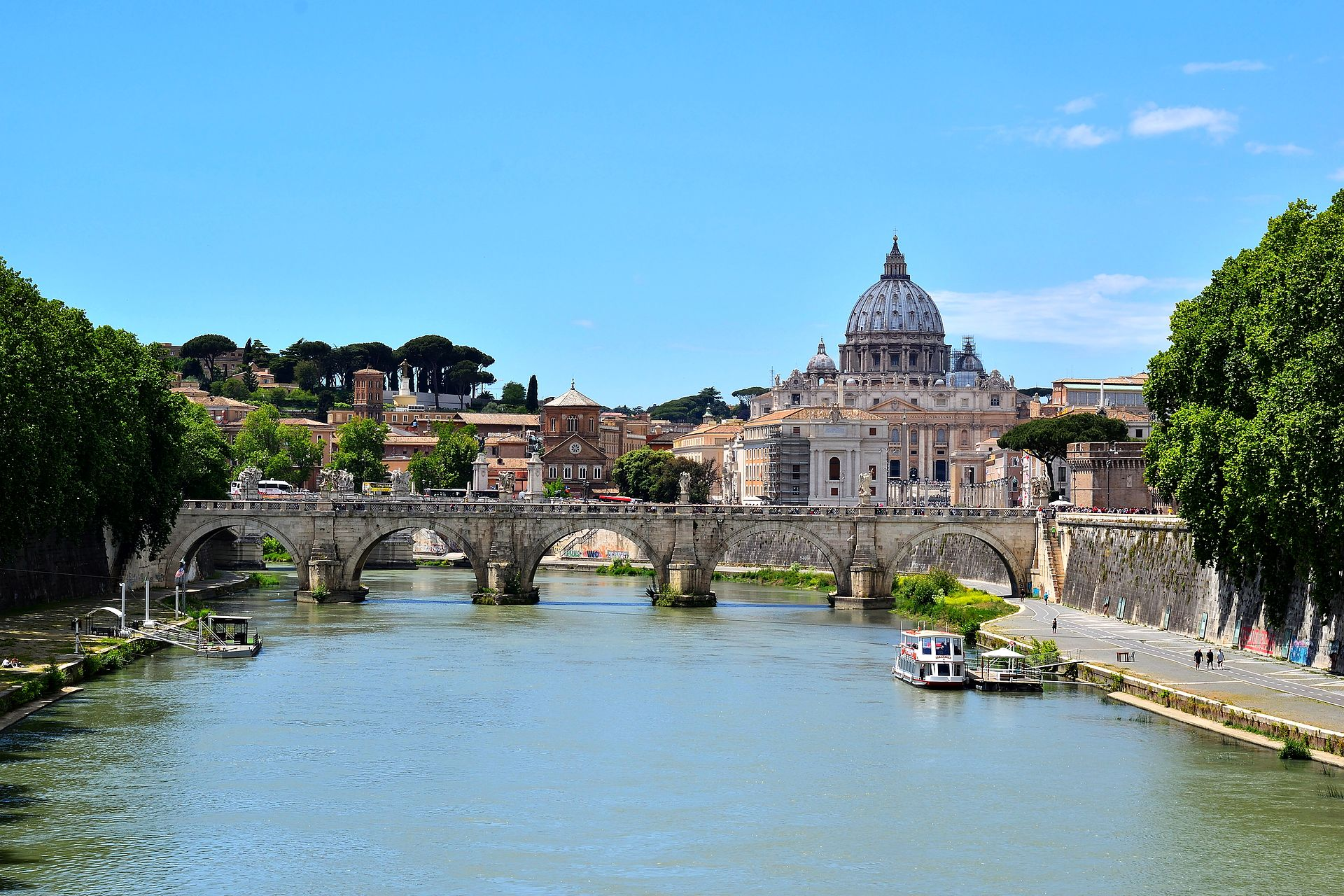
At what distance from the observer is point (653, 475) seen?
5271 inches

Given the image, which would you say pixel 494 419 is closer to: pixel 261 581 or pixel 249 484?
pixel 249 484

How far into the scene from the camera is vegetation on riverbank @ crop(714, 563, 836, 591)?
8462 cm

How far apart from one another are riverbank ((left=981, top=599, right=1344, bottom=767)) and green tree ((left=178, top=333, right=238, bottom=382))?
15282 centimetres

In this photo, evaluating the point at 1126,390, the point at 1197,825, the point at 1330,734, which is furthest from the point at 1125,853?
the point at 1126,390

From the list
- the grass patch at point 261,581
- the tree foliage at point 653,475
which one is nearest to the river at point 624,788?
the grass patch at point 261,581

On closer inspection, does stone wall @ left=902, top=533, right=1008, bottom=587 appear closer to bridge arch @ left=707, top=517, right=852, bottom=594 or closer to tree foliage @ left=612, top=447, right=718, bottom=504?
bridge arch @ left=707, top=517, right=852, bottom=594

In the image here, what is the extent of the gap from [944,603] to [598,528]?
14079 mm

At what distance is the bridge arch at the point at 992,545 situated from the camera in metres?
68.5

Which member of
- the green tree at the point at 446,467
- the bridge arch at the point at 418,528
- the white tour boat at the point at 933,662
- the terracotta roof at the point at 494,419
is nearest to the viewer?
the white tour boat at the point at 933,662

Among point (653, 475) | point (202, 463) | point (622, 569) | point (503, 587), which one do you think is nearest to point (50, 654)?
point (503, 587)

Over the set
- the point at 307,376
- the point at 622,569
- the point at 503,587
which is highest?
the point at 307,376

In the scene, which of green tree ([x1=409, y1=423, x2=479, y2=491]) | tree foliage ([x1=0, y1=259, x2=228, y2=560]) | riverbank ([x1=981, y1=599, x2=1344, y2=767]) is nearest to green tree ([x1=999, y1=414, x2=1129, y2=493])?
green tree ([x1=409, y1=423, x2=479, y2=491])

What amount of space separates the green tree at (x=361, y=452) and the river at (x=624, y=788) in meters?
84.1

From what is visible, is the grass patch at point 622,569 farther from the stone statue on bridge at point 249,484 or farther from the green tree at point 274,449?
the green tree at point 274,449
